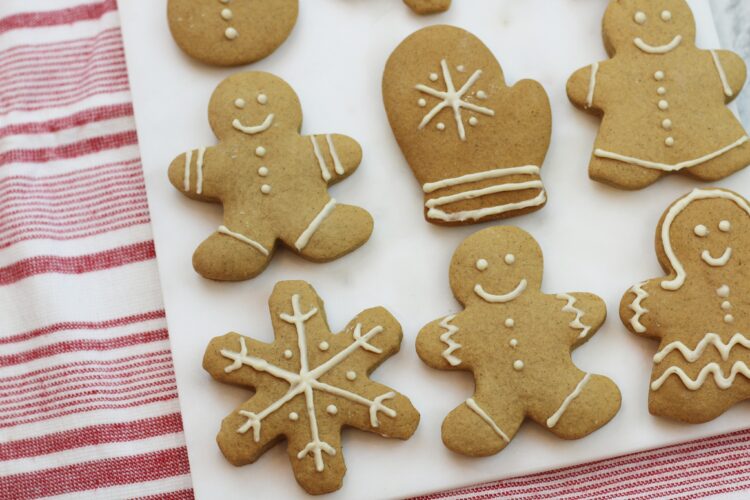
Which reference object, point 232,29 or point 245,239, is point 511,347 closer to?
point 245,239

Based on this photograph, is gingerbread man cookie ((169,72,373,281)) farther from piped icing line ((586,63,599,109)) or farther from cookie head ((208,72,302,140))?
piped icing line ((586,63,599,109))

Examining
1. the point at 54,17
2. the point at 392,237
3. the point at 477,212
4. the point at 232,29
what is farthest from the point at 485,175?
the point at 54,17

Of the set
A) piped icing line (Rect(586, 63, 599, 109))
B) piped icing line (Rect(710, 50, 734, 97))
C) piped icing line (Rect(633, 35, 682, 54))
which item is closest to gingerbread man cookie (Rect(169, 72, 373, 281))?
piped icing line (Rect(586, 63, 599, 109))

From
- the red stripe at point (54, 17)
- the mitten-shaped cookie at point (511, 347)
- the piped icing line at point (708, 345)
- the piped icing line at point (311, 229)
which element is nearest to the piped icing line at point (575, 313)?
the mitten-shaped cookie at point (511, 347)

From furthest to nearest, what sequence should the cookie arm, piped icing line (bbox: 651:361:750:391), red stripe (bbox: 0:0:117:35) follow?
red stripe (bbox: 0:0:117:35), the cookie arm, piped icing line (bbox: 651:361:750:391)

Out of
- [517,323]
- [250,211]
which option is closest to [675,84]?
[517,323]
